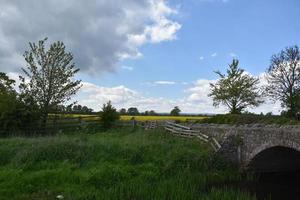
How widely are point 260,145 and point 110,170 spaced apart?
9819 mm

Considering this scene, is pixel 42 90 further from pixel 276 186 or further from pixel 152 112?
pixel 152 112

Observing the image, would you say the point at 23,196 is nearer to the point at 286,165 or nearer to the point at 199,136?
the point at 199,136

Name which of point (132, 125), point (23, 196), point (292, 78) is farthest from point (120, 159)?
point (292, 78)

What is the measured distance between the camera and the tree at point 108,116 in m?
34.3

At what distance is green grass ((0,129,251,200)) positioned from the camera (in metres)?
14.4

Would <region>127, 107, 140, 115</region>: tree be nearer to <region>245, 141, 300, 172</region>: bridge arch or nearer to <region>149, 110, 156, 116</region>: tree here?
<region>149, 110, 156, 116</region>: tree

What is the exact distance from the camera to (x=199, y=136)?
26.6 metres

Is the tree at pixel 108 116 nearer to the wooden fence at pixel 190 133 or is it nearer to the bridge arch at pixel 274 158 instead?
the wooden fence at pixel 190 133

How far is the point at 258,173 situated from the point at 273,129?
4318 mm

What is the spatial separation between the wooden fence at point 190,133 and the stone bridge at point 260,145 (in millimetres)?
464

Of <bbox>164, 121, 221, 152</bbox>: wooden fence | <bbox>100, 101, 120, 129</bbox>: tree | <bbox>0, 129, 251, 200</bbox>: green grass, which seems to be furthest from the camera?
<bbox>100, 101, 120, 129</bbox>: tree

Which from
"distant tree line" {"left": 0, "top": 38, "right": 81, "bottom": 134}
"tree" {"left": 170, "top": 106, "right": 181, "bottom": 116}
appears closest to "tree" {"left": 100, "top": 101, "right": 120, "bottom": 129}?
"distant tree line" {"left": 0, "top": 38, "right": 81, "bottom": 134}

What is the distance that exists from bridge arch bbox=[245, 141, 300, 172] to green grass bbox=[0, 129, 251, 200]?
1.84m

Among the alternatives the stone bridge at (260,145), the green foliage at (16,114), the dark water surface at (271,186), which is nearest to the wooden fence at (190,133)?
the stone bridge at (260,145)
